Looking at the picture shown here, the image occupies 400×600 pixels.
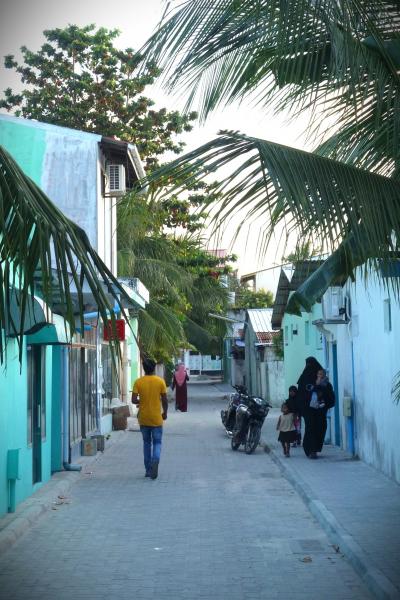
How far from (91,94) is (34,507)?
82.7 ft

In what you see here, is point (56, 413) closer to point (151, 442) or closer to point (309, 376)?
point (151, 442)

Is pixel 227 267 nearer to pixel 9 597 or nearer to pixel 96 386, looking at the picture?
pixel 96 386

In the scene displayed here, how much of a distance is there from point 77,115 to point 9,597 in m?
28.8

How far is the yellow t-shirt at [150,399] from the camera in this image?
1555 centimetres

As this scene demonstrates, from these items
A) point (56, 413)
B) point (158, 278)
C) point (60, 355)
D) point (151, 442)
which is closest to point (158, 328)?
point (158, 278)

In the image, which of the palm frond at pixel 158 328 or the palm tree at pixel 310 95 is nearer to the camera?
the palm tree at pixel 310 95

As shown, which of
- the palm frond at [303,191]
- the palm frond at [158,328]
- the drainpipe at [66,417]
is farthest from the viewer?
the palm frond at [158,328]

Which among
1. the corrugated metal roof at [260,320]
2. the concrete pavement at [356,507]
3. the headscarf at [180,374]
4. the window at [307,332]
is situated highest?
the corrugated metal roof at [260,320]

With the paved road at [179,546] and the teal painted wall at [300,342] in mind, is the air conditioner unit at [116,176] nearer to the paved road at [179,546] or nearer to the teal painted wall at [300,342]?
the teal painted wall at [300,342]

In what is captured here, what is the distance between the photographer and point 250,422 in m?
20.9

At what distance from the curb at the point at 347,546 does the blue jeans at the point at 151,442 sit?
2229 millimetres

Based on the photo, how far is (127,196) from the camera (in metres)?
5.16

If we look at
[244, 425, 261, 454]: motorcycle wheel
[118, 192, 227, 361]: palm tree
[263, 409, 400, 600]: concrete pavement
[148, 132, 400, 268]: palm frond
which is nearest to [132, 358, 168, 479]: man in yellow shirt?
[263, 409, 400, 600]: concrete pavement

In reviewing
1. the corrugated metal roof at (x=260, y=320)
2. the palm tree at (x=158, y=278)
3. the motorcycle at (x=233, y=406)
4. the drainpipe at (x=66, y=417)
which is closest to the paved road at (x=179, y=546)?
the drainpipe at (x=66, y=417)
